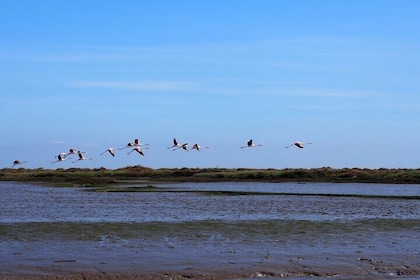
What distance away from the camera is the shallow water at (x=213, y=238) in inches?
678

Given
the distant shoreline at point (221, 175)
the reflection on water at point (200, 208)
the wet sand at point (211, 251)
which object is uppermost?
the distant shoreline at point (221, 175)

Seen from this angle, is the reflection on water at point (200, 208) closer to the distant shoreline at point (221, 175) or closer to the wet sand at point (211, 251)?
the wet sand at point (211, 251)

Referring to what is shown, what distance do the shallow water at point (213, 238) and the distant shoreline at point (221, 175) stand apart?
28.5 m

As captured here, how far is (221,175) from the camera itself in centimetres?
7119

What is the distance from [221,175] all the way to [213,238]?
162 feet

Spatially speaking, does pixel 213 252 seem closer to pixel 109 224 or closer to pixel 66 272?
pixel 66 272

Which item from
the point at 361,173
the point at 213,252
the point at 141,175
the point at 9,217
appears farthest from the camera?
the point at 141,175

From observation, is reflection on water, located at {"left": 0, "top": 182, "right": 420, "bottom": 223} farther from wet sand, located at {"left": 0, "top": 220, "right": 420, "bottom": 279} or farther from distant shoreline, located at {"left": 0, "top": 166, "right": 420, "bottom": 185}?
distant shoreline, located at {"left": 0, "top": 166, "right": 420, "bottom": 185}

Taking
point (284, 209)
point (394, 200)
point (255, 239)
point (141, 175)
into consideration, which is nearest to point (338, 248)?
point (255, 239)

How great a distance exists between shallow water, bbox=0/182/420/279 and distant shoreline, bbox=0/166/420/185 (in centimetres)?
2852

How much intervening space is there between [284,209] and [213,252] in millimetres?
14374

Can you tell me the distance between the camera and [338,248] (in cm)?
2047

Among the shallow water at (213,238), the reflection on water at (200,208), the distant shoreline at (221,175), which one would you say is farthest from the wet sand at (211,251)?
the distant shoreline at (221,175)

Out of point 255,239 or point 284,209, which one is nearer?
point 255,239
